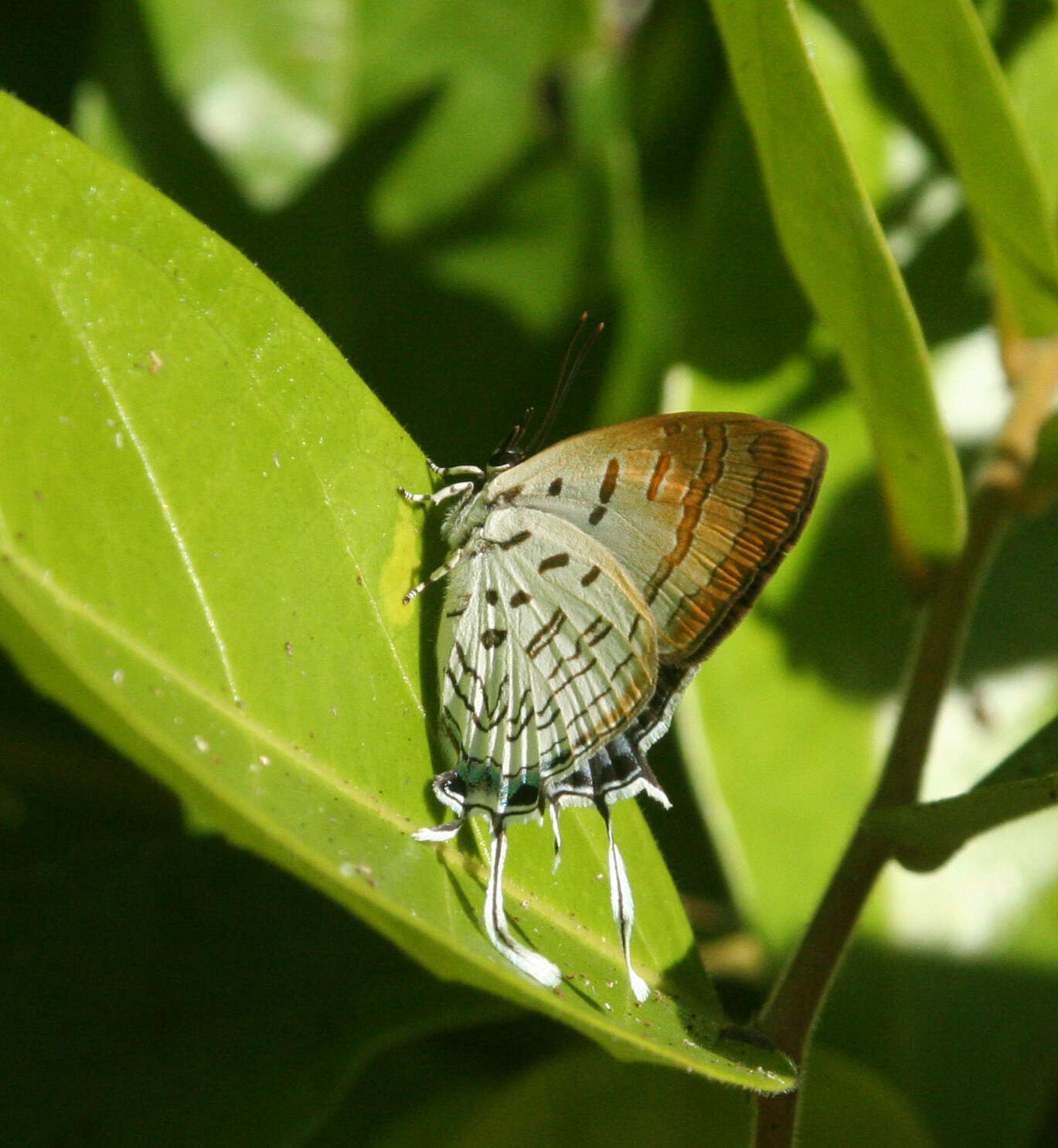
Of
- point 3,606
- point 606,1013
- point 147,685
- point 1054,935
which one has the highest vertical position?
point 3,606

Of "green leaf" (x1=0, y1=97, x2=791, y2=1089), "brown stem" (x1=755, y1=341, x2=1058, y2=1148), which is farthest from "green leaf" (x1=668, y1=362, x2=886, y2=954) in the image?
"green leaf" (x1=0, y1=97, x2=791, y2=1089)

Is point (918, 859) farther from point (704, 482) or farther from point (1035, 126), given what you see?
point (1035, 126)

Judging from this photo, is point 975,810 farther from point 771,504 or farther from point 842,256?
point 842,256

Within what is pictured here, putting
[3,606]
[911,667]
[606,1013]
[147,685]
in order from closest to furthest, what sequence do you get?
[3,606] → [147,685] → [606,1013] → [911,667]

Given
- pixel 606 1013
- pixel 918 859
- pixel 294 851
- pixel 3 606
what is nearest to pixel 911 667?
pixel 918 859

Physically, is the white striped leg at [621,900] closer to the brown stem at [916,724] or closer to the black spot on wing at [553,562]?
the brown stem at [916,724]

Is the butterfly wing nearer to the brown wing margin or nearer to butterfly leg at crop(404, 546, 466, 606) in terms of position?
the brown wing margin

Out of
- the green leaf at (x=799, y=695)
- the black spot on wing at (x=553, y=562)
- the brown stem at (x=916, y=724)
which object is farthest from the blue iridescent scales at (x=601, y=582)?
the green leaf at (x=799, y=695)

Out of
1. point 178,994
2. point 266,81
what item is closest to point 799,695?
point 178,994
